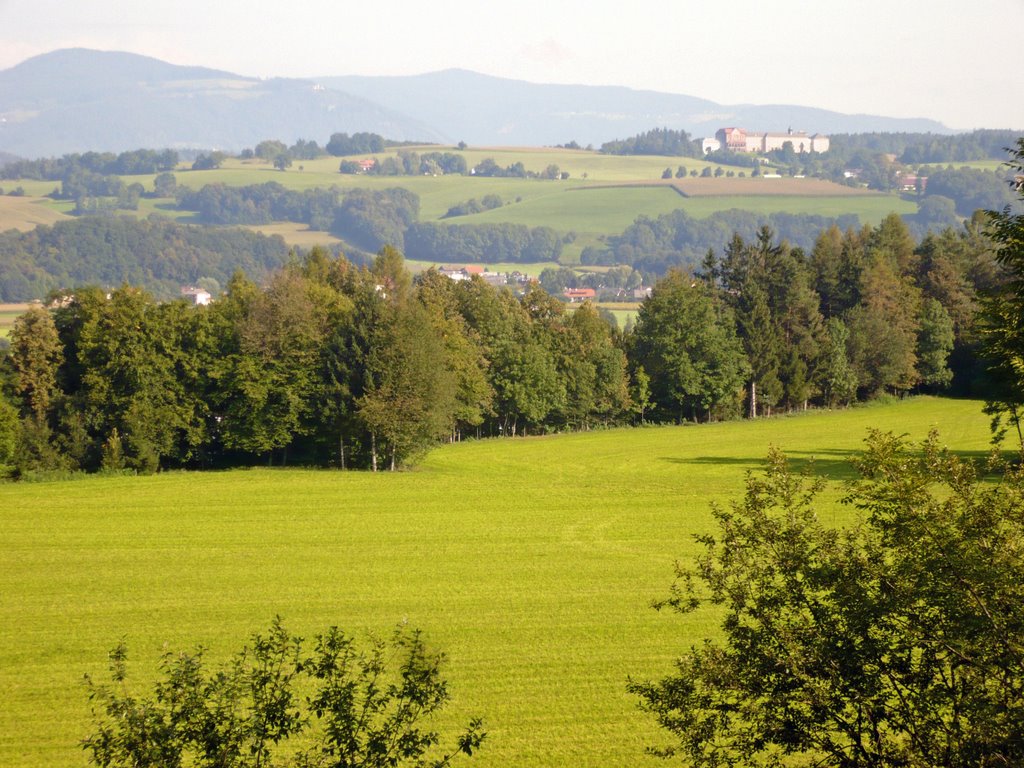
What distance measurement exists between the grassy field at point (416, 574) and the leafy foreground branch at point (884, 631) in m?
7.40

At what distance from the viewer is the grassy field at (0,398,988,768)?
77.7ft

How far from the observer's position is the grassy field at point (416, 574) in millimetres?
23694

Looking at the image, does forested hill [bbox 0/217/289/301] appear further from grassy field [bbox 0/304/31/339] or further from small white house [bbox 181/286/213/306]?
grassy field [bbox 0/304/31/339]

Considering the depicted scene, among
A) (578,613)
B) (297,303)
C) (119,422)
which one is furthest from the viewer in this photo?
(297,303)

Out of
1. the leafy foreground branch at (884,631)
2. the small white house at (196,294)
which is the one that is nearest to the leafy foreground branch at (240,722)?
the leafy foreground branch at (884,631)

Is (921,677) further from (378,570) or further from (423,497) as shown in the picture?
(423,497)

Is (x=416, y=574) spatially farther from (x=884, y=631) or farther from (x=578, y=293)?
(x=578, y=293)

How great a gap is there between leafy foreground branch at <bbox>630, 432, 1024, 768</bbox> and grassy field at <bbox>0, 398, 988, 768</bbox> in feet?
24.3

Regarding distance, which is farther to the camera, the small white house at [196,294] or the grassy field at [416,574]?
the small white house at [196,294]

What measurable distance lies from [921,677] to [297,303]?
50.8 m

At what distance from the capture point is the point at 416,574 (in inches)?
1412

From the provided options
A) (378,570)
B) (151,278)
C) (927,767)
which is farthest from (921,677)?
(151,278)

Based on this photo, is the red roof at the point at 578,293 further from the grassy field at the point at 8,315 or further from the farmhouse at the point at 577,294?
the grassy field at the point at 8,315

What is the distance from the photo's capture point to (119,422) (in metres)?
56.6
